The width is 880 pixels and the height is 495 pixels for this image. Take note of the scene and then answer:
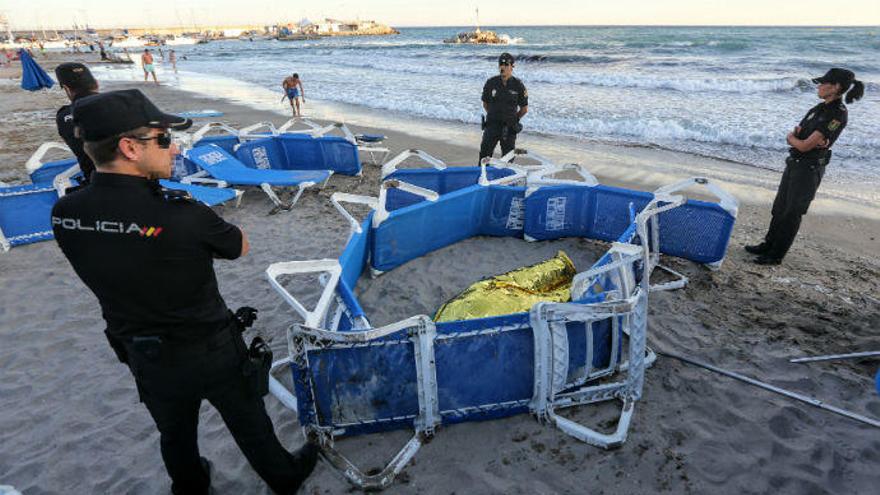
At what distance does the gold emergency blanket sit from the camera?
378 centimetres

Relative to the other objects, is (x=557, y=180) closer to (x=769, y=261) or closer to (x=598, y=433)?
(x=769, y=261)

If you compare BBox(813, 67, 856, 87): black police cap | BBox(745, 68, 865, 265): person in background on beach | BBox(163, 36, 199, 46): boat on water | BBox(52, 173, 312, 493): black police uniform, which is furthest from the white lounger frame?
BBox(163, 36, 199, 46): boat on water

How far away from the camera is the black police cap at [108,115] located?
1686mm

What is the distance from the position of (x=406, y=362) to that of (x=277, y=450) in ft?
2.92

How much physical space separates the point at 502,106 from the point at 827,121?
415 centimetres

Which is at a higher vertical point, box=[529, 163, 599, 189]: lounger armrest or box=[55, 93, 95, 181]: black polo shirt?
box=[55, 93, 95, 181]: black polo shirt

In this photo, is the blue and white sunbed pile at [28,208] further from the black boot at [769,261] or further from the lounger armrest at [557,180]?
the black boot at [769,261]

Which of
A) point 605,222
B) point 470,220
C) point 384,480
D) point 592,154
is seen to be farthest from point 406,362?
point 592,154

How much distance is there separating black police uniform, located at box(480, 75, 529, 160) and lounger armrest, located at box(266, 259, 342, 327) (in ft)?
15.9

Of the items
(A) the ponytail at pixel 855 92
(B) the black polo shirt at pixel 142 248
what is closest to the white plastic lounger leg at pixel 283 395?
(B) the black polo shirt at pixel 142 248

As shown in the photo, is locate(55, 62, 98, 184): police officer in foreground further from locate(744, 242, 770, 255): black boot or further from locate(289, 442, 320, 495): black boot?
locate(744, 242, 770, 255): black boot

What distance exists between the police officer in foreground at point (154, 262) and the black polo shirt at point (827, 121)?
5.86 m

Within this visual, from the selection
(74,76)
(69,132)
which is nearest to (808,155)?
(74,76)

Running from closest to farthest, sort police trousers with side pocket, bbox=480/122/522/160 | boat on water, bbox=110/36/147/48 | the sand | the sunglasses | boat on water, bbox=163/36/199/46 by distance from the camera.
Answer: the sunglasses
the sand
police trousers with side pocket, bbox=480/122/522/160
boat on water, bbox=110/36/147/48
boat on water, bbox=163/36/199/46
